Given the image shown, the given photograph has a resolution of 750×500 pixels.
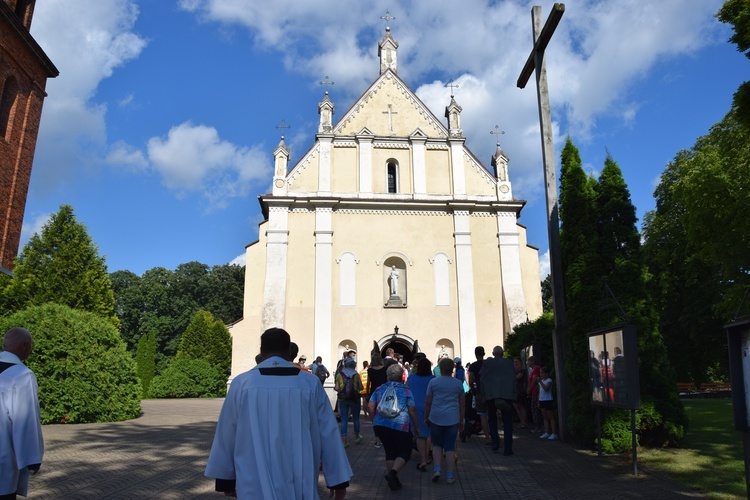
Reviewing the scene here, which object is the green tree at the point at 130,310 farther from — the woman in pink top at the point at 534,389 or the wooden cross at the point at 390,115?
the woman in pink top at the point at 534,389

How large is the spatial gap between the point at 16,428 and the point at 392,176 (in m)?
23.9

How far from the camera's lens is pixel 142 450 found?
10.2 m

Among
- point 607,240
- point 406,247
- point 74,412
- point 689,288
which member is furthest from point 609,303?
point 689,288

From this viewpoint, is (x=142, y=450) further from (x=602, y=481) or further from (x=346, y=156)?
(x=346, y=156)

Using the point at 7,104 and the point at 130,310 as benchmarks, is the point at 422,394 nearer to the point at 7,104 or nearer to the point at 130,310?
the point at 7,104

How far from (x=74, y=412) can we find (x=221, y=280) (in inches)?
1948

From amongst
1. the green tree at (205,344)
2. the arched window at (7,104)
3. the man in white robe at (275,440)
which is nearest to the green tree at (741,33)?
the man in white robe at (275,440)

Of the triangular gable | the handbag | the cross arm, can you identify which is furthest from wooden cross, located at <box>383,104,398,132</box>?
the handbag

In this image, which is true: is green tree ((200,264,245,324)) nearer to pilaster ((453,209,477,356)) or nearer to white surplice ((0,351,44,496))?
pilaster ((453,209,477,356))

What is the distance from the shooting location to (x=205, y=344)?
123 ft

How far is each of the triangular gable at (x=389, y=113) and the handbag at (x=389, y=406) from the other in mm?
21135

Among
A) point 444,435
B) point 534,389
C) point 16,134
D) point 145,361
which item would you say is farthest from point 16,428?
point 145,361

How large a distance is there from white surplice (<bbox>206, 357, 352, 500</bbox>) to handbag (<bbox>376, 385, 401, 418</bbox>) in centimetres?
395

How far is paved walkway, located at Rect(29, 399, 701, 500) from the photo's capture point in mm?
6926
